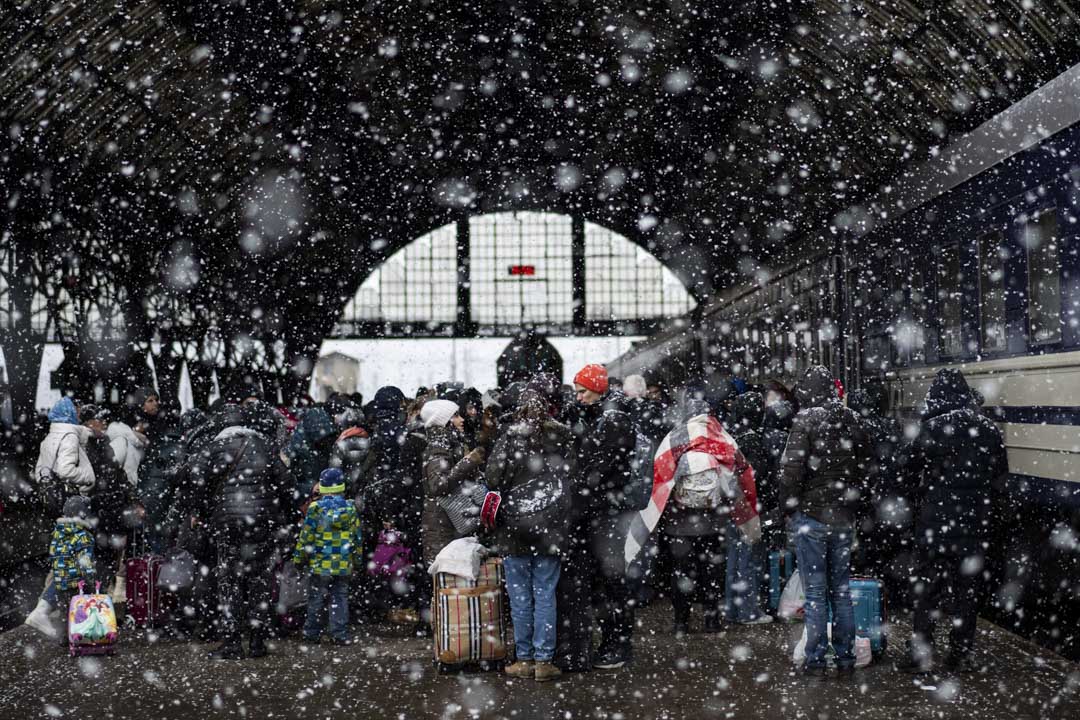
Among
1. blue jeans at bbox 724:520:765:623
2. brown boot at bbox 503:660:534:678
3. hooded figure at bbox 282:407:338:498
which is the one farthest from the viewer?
hooded figure at bbox 282:407:338:498

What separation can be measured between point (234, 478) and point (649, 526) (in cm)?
245

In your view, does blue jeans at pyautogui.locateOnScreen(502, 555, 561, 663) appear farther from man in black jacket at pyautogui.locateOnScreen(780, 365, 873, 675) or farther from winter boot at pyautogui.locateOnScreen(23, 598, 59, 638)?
winter boot at pyautogui.locateOnScreen(23, 598, 59, 638)

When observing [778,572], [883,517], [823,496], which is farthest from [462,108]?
[823,496]

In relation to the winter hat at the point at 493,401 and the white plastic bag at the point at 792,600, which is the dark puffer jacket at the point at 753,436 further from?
the winter hat at the point at 493,401

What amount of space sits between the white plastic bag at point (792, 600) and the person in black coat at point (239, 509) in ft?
10.8

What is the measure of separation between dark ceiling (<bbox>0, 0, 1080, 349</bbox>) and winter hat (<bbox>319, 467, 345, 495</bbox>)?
574cm

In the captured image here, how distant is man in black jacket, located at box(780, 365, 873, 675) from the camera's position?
6.48 meters

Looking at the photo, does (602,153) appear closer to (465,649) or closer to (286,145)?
(286,145)

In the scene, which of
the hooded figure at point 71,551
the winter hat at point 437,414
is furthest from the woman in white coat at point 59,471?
the winter hat at point 437,414

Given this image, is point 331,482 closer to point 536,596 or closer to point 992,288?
point 536,596

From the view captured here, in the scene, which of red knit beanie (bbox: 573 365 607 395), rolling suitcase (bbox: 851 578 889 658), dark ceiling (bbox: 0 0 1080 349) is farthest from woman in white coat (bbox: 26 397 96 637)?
dark ceiling (bbox: 0 0 1080 349)

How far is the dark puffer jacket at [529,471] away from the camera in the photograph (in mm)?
6559

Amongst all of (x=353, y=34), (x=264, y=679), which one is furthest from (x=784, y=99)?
(x=264, y=679)

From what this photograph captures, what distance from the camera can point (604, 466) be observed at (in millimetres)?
6805
